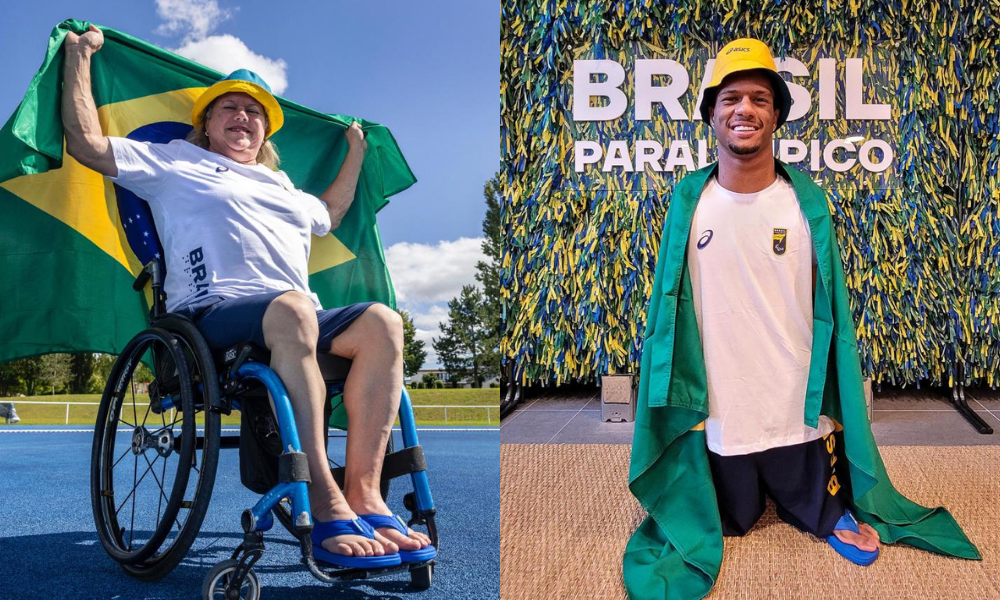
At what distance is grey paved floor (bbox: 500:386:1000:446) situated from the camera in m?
2.76

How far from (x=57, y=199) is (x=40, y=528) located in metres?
0.86

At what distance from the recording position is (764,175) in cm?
165

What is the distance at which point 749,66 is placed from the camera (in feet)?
5.05

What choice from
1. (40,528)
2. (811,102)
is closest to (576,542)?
(40,528)

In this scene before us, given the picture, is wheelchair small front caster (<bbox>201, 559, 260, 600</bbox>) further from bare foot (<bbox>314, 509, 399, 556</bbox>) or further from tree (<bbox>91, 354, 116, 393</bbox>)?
tree (<bbox>91, 354, 116, 393</bbox>)

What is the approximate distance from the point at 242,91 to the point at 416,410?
24.7 ft

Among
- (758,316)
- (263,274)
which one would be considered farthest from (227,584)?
(758,316)

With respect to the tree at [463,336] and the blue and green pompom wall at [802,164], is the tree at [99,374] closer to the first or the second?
the blue and green pompom wall at [802,164]

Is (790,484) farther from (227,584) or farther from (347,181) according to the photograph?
(347,181)

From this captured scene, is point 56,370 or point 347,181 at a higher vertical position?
point 347,181

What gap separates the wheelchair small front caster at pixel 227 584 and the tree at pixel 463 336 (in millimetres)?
14851

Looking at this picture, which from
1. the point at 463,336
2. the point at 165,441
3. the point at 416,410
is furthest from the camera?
the point at 463,336

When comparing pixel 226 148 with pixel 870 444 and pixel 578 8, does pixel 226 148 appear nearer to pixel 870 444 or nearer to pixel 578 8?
pixel 870 444

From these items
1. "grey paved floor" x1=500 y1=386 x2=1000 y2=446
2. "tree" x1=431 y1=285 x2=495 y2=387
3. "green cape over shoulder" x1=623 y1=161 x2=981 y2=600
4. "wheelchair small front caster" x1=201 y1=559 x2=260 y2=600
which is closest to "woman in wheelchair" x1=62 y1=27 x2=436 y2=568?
"wheelchair small front caster" x1=201 y1=559 x2=260 y2=600
